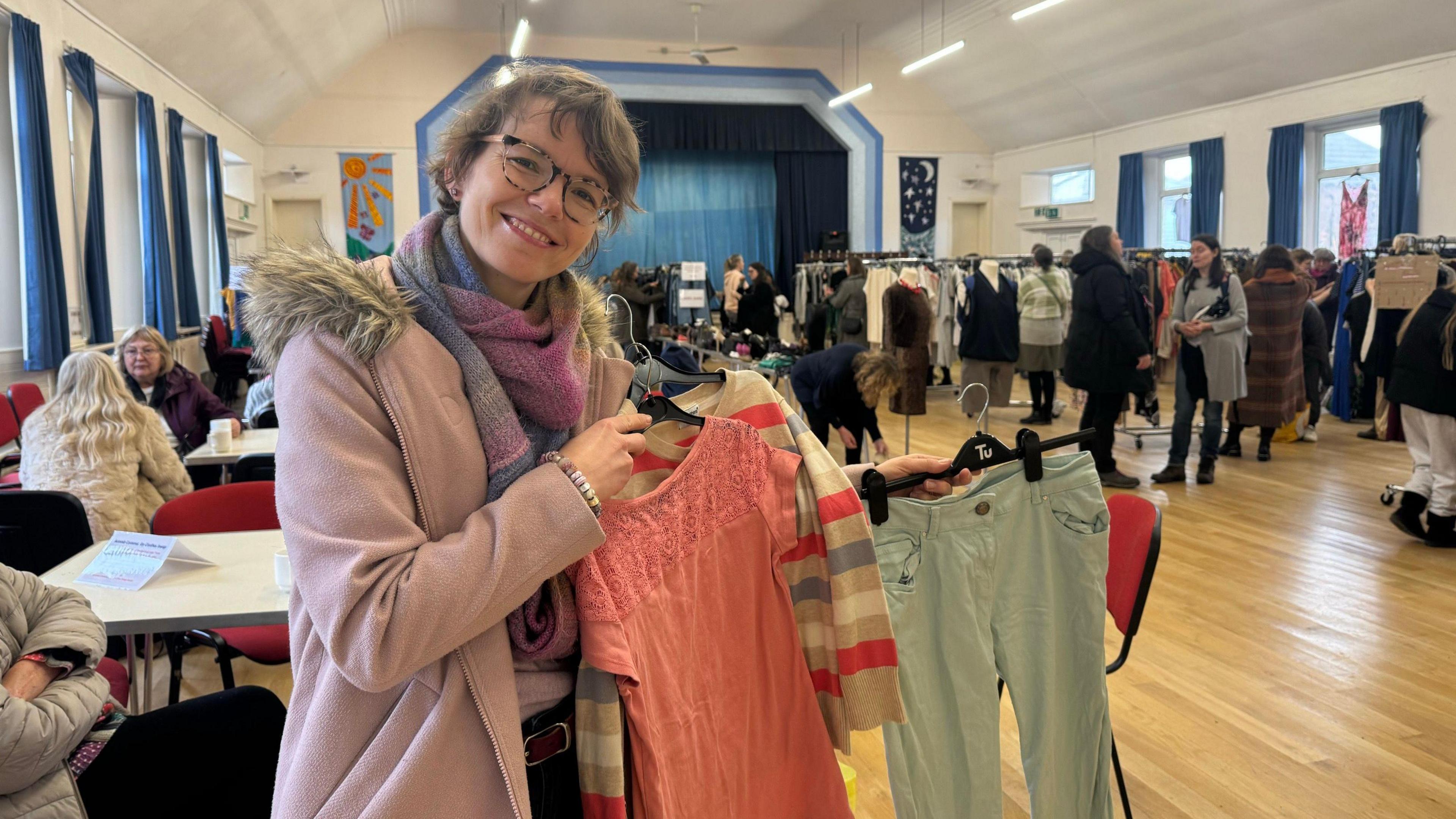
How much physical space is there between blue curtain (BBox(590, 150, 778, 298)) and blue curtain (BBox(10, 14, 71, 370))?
8871mm

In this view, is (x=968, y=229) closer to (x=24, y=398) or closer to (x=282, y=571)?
(x=24, y=398)

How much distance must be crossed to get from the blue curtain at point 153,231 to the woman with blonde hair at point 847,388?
5.44 metres

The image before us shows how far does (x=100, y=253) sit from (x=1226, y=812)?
6.83 m

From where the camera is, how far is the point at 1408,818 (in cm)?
240

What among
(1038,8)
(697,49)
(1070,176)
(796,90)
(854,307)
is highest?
(697,49)

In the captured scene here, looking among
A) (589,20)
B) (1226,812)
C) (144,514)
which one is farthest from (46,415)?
(589,20)

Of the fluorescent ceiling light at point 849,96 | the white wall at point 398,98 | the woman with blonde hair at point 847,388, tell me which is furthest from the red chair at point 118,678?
the fluorescent ceiling light at point 849,96

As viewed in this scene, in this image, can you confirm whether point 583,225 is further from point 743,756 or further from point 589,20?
point 589,20

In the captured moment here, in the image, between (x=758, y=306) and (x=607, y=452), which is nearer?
(x=607, y=452)

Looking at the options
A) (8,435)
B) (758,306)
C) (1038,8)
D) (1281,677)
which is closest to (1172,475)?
(1281,677)

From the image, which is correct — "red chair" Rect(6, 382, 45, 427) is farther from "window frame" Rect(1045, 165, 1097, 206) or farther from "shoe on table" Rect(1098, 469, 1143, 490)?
"window frame" Rect(1045, 165, 1097, 206)

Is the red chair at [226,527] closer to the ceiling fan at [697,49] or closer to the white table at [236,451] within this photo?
the white table at [236,451]

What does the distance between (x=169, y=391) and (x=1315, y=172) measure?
10.3 meters

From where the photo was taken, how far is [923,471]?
1613 mm
